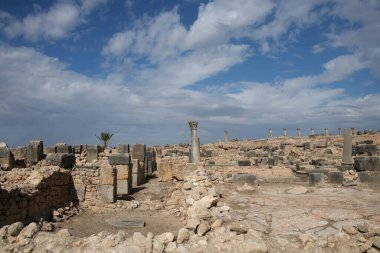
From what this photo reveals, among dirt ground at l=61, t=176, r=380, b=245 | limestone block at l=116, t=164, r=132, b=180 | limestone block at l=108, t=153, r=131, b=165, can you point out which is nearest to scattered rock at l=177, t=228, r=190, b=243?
dirt ground at l=61, t=176, r=380, b=245

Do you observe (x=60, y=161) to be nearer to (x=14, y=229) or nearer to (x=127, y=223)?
(x=127, y=223)

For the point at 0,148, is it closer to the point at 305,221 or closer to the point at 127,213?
the point at 127,213

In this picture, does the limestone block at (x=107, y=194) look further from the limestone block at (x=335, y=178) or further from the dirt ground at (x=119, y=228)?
the limestone block at (x=335, y=178)

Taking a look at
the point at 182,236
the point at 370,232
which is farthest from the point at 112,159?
the point at 370,232

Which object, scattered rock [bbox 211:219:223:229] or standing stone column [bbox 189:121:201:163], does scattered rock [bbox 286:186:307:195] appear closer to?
scattered rock [bbox 211:219:223:229]

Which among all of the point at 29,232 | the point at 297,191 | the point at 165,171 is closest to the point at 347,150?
the point at 297,191

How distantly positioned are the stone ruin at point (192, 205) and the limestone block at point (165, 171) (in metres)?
0.04

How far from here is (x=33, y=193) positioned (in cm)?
981

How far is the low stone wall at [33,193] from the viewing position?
29.0 ft

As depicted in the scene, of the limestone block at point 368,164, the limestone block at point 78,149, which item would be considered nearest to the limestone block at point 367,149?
the limestone block at point 368,164

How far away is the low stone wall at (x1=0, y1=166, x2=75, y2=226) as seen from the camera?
8841 millimetres

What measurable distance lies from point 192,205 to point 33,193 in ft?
15.1

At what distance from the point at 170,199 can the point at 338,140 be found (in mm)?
31011

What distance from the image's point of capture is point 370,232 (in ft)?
18.0
